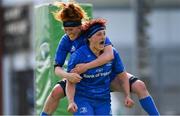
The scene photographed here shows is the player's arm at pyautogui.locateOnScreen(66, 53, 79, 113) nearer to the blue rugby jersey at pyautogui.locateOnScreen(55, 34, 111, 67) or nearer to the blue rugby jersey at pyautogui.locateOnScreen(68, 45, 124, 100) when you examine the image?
the blue rugby jersey at pyautogui.locateOnScreen(68, 45, 124, 100)

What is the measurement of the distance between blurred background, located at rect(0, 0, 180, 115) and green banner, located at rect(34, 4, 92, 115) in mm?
228

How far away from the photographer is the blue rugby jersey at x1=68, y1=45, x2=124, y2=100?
29.1 feet

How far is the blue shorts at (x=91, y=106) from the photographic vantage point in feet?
29.1

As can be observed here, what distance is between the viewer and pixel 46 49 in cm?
1088

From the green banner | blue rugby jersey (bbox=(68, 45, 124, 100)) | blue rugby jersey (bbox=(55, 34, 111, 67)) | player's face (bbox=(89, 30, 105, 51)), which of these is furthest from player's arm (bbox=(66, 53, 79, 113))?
the green banner

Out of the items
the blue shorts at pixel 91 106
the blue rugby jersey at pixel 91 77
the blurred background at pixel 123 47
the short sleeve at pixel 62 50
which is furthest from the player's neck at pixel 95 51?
the blurred background at pixel 123 47

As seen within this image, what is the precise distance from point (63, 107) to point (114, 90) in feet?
4.72

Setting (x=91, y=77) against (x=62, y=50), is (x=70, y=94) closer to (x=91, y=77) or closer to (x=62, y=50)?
(x=91, y=77)

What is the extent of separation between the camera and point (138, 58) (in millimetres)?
18500

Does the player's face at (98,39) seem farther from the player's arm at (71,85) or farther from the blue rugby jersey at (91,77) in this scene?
the player's arm at (71,85)

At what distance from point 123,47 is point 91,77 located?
80.2 ft

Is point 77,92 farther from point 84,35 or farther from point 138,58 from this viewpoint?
point 138,58

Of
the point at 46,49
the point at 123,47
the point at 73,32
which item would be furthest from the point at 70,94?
the point at 123,47

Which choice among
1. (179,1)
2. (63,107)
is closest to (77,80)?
(63,107)
